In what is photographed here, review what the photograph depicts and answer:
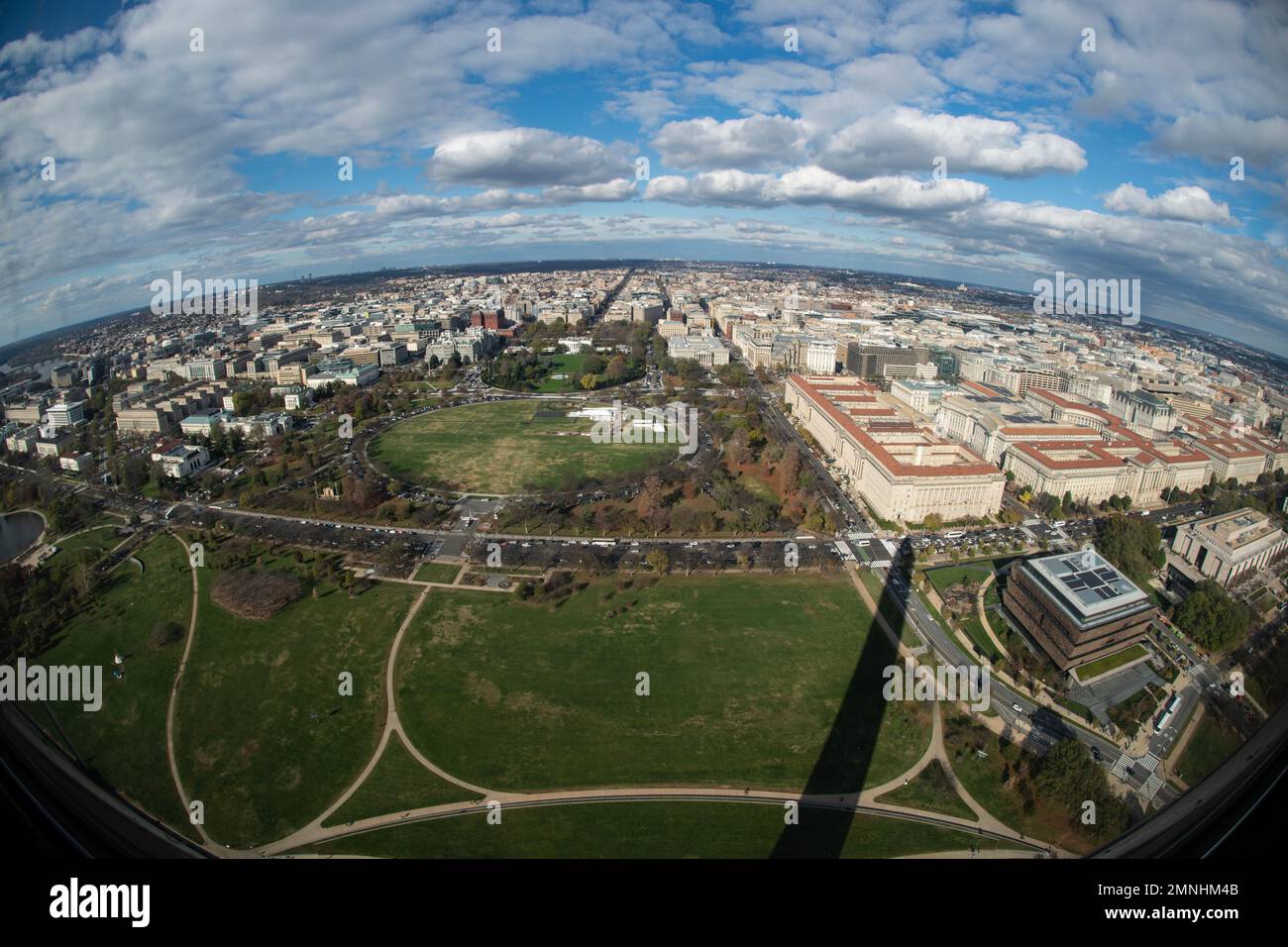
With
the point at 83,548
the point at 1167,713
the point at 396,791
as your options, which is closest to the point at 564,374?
the point at 83,548

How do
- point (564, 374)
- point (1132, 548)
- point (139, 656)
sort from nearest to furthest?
point (139, 656) → point (1132, 548) → point (564, 374)

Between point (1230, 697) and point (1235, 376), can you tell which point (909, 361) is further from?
point (1230, 697)

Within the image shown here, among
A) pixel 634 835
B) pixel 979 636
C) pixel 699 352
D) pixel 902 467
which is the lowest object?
pixel 634 835

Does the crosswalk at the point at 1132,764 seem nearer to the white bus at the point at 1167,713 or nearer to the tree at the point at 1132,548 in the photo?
the white bus at the point at 1167,713

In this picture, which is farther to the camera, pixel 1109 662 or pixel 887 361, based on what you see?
pixel 887 361

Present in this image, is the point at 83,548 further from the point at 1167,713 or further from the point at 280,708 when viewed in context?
the point at 1167,713

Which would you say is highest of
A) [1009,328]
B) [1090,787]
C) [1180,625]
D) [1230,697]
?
[1009,328]

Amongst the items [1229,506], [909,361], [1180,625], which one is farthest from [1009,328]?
[1180,625]
